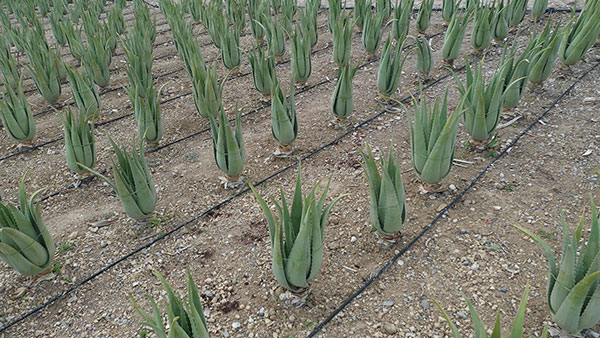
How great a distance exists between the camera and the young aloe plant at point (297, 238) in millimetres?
2125

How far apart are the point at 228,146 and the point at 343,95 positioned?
1319 mm

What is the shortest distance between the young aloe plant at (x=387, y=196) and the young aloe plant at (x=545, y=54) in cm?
214

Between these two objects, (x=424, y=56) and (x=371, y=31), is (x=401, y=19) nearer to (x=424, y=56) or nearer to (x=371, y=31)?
(x=371, y=31)

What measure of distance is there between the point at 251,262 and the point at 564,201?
91.9 inches

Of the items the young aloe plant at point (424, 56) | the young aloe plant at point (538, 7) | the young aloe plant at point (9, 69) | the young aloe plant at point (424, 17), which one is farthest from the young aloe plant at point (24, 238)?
Result: the young aloe plant at point (538, 7)

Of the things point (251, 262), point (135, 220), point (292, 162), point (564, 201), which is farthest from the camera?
point (292, 162)

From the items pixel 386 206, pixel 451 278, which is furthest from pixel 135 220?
pixel 451 278

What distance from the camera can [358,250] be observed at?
112 inches

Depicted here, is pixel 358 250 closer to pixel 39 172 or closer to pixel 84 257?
pixel 84 257

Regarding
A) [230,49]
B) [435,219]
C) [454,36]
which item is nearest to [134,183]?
[435,219]

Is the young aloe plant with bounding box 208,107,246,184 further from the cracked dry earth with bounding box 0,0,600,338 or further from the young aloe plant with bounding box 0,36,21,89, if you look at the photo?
the young aloe plant with bounding box 0,36,21,89

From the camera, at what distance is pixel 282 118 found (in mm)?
3543

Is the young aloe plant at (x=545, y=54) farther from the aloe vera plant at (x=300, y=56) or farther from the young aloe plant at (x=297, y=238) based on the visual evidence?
the young aloe plant at (x=297, y=238)

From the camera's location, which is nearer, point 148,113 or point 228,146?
point 228,146
